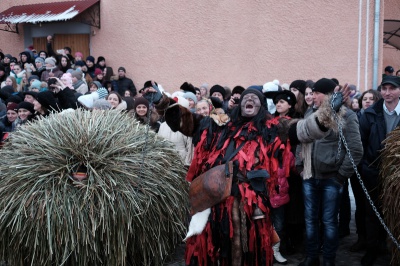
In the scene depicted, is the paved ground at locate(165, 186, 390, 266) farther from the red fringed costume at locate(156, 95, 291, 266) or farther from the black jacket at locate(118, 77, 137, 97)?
the black jacket at locate(118, 77, 137, 97)

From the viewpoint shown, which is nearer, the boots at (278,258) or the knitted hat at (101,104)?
the boots at (278,258)

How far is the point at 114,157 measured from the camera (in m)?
4.54

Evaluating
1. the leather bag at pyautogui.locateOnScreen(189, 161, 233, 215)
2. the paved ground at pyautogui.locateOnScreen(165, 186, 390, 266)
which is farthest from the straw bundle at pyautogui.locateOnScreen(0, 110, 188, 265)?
the leather bag at pyautogui.locateOnScreen(189, 161, 233, 215)

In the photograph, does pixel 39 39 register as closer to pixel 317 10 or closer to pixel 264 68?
pixel 264 68

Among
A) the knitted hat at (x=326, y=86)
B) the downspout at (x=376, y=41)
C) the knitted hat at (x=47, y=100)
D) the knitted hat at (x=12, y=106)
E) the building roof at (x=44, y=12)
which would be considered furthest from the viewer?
the building roof at (x=44, y=12)

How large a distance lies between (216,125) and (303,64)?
23.0ft

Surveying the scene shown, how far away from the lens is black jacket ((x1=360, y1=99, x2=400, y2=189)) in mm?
5043

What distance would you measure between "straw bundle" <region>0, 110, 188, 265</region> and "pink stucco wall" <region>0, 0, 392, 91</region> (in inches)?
261

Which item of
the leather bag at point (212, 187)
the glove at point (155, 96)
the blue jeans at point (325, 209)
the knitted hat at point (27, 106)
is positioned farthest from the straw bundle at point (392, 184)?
the knitted hat at point (27, 106)

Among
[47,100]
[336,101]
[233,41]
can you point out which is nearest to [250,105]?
[336,101]

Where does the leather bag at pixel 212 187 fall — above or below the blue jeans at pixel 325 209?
above

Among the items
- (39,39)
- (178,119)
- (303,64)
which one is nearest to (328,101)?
(178,119)

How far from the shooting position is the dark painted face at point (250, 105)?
4184mm

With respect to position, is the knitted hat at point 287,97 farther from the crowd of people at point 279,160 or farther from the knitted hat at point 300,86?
the knitted hat at point 300,86
